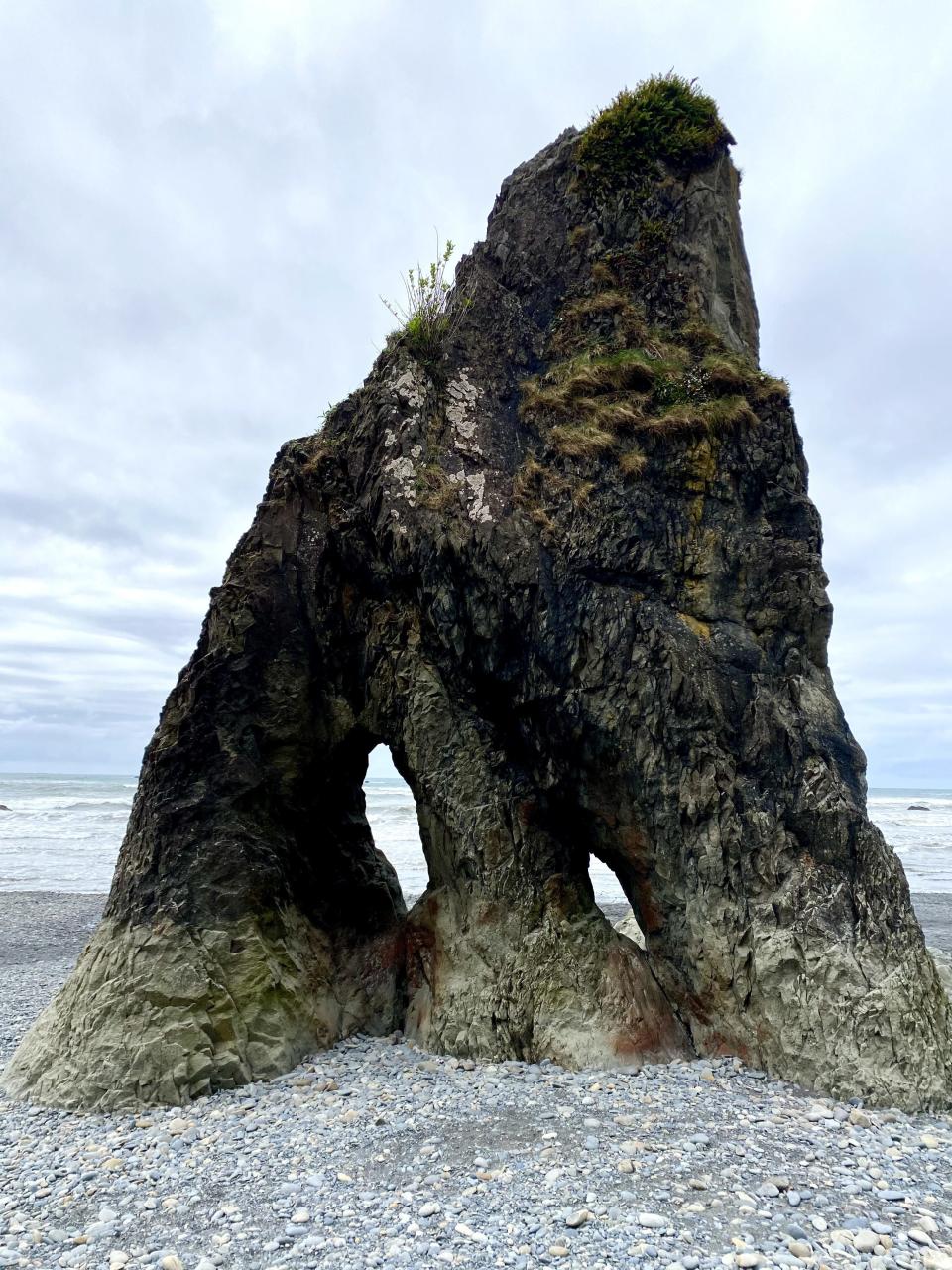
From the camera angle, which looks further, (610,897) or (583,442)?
(610,897)

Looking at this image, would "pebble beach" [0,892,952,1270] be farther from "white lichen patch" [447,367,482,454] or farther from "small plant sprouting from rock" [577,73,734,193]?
"small plant sprouting from rock" [577,73,734,193]

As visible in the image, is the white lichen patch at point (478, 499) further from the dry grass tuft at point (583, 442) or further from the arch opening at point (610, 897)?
the arch opening at point (610, 897)

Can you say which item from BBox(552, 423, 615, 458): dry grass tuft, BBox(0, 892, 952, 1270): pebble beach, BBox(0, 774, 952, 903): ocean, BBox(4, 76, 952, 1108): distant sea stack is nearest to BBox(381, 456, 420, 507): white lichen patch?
BBox(4, 76, 952, 1108): distant sea stack

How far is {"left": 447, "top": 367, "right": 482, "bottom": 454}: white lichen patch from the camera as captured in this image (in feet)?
30.9

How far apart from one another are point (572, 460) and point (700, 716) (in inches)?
125

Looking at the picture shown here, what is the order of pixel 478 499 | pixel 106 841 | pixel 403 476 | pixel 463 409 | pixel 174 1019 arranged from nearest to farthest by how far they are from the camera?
pixel 174 1019, pixel 478 499, pixel 403 476, pixel 463 409, pixel 106 841

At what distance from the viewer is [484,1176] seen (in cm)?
579

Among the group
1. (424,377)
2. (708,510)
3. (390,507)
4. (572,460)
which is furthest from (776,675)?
(424,377)

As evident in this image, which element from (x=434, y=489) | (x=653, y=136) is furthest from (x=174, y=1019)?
(x=653, y=136)

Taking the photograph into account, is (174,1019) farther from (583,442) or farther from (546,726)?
(583,442)

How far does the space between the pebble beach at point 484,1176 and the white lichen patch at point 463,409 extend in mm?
6817

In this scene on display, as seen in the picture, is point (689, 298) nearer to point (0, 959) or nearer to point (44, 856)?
point (0, 959)

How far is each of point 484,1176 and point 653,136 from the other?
11301 mm

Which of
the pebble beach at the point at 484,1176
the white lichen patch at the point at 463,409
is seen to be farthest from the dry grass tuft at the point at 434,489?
the pebble beach at the point at 484,1176
